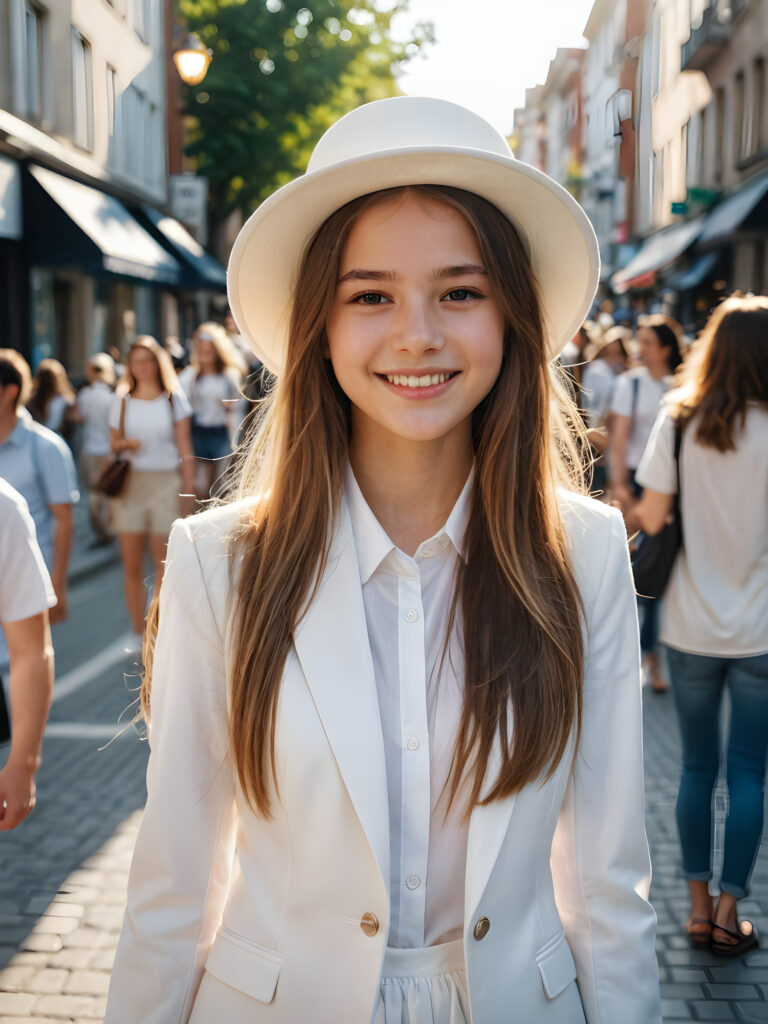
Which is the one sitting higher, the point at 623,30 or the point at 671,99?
the point at 671,99

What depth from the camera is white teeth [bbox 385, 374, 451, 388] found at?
70.0 inches

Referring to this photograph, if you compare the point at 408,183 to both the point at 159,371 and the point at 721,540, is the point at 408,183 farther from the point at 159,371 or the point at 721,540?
the point at 159,371

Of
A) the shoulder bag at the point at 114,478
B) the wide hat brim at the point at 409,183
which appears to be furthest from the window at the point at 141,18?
the wide hat brim at the point at 409,183

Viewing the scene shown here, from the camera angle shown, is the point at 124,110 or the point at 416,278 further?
the point at 124,110

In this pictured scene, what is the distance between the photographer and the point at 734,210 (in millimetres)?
18672

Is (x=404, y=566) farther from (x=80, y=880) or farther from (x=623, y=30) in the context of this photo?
(x=623, y=30)

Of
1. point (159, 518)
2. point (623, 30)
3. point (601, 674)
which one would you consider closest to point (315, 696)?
point (601, 674)

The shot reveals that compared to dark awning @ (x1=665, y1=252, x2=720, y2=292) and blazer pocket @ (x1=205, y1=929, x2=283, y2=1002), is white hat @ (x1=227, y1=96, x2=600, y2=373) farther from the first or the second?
dark awning @ (x1=665, y1=252, x2=720, y2=292)

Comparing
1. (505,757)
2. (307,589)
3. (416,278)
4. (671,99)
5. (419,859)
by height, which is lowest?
(419,859)

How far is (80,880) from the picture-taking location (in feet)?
13.9

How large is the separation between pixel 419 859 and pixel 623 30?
10899 mm

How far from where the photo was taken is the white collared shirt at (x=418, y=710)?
5.61 ft

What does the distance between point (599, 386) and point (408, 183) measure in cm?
831

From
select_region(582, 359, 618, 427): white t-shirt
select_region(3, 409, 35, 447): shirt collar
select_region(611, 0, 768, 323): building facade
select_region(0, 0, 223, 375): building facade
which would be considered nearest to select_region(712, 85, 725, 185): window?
select_region(611, 0, 768, 323): building facade
